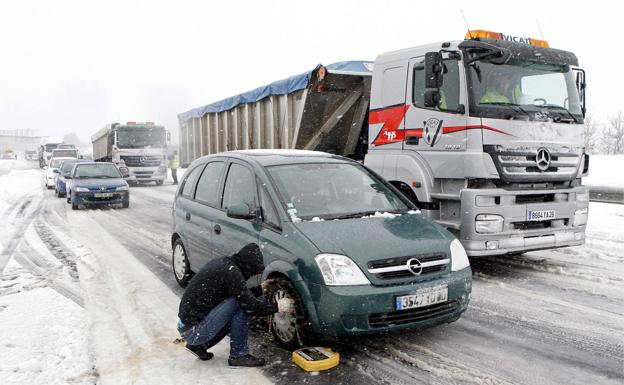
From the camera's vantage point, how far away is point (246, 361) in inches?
148

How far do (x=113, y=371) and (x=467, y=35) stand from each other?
17.6 ft

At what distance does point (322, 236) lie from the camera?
13.1ft

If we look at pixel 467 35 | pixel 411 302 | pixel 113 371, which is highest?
pixel 467 35

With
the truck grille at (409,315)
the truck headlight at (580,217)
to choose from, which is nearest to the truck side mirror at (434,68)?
the truck headlight at (580,217)

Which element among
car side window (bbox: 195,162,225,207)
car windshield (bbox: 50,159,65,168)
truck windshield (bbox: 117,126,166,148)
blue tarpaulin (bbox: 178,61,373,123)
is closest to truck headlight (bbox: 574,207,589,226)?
blue tarpaulin (bbox: 178,61,373,123)

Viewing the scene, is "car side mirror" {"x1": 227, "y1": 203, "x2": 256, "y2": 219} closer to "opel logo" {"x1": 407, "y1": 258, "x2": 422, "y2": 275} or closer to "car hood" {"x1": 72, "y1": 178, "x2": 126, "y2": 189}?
"opel logo" {"x1": 407, "y1": 258, "x2": 422, "y2": 275}

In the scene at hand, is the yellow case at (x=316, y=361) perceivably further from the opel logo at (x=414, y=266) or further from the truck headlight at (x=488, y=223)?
the truck headlight at (x=488, y=223)

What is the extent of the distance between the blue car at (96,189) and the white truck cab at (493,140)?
10.0 meters

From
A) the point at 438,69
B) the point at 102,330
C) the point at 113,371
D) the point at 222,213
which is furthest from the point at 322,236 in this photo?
the point at 438,69

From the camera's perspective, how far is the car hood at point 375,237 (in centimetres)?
384

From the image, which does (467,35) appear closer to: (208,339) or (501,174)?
(501,174)

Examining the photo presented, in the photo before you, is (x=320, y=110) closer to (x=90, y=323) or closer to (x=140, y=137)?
(x=90, y=323)

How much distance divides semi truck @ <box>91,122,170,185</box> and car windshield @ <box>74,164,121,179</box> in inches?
306

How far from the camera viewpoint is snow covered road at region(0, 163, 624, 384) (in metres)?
3.63
